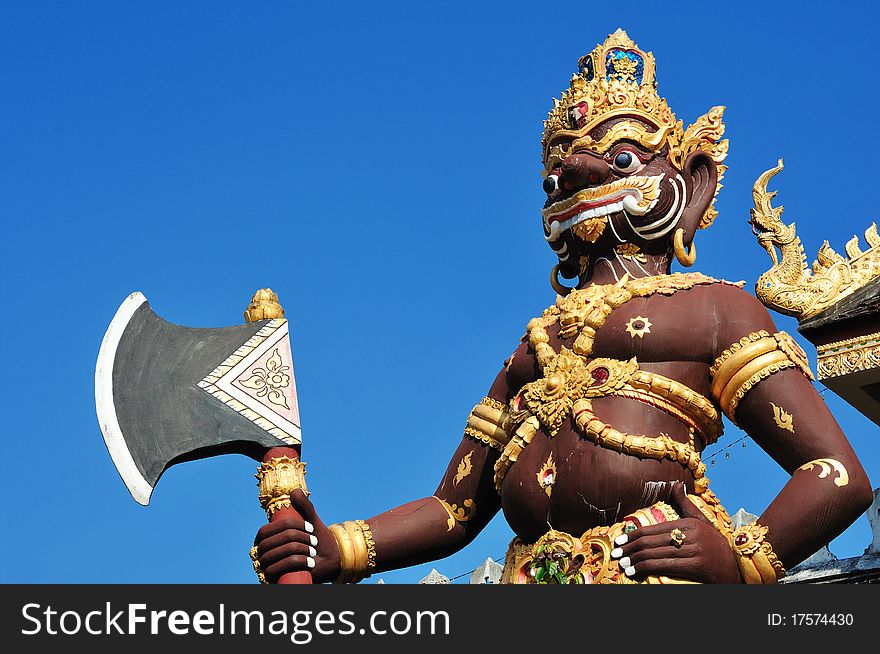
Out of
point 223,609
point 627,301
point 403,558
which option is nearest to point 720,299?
point 627,301

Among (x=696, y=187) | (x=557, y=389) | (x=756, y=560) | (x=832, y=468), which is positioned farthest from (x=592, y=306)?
(x=756, y=560)

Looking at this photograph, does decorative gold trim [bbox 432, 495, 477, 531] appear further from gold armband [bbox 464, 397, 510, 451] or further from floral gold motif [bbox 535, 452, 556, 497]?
floral gold motif [bbox 535, 452, 556, 497]

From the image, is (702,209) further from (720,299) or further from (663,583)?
(663,583)

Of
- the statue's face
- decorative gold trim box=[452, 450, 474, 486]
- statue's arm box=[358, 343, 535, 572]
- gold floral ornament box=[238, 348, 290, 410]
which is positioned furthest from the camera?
decorative gold trim box=[452, 450, 474, 486]

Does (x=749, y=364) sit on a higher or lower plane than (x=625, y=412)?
higher

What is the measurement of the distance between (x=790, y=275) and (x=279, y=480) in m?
2.96

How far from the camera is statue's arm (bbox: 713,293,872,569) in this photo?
22.9 ft

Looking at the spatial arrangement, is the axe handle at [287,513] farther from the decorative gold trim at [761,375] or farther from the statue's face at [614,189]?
the decorative gold trim at [761,375]

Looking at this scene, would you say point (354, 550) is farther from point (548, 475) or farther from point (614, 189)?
point (614, 189)

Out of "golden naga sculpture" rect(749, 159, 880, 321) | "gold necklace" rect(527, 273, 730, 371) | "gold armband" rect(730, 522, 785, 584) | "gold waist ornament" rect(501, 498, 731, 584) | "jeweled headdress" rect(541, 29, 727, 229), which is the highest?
"jeweled headdress" rect(541, 29, 727, 229)

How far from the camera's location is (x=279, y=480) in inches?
279

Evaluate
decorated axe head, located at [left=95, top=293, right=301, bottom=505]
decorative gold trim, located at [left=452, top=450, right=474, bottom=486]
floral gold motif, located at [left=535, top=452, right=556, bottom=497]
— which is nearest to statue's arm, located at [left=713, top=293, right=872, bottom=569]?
floral gold motif, located at [left=535, top=452, right=556, bottom=497]

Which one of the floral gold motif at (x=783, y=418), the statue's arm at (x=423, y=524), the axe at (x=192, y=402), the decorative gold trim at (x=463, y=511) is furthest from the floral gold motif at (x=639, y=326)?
Result: the axe at (x=192, y=402)

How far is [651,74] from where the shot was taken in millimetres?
8438
